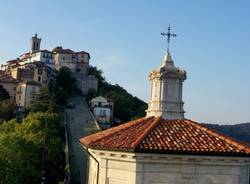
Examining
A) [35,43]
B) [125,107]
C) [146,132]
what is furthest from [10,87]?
[146,132]

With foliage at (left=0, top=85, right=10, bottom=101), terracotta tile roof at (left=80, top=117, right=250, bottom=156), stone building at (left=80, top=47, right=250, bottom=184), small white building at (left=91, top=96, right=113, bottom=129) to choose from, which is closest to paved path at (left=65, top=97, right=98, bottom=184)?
small white building at (left=91, top=96, right=113, bottom=129)

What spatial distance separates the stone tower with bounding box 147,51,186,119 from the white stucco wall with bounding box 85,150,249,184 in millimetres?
3307

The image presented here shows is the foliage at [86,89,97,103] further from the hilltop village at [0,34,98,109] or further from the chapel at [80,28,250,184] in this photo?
the chapel at [80,28,250,184]

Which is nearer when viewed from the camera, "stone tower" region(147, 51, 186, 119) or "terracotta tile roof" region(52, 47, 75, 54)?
"stone tower" region(147, 51, 186, 119)

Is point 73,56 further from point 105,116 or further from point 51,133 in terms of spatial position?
A: point 51,133

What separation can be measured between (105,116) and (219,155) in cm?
8322

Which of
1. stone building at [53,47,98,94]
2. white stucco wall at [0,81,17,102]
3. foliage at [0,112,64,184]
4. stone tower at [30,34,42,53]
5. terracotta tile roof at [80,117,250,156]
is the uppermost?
stone tower at [30,34,42,53]

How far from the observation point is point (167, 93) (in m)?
19.8

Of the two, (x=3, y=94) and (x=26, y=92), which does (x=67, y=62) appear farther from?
(x=3, y=94)

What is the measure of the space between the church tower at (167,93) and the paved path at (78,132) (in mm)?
31284

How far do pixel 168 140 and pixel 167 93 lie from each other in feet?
10.2

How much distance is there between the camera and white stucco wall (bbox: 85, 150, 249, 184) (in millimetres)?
16406

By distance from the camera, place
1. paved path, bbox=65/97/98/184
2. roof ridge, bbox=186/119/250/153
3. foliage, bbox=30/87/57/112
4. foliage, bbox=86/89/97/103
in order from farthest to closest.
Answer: foliage, bbox=86/89/97/103 < foliage, bbox=30/87/57/112 < paved path, bbox=65/97/98/184 < roof ridge, bbox=186/119/250/153

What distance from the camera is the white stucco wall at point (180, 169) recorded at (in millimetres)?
16406
